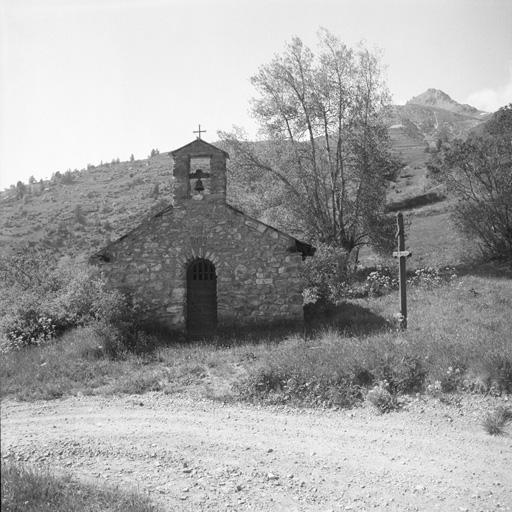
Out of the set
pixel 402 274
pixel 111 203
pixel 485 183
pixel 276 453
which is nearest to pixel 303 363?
pixel 276 453

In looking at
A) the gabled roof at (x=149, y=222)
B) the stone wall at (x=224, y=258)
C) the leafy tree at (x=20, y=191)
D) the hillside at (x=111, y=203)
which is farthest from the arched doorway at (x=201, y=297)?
the leafy tree at (x=20, y=191)

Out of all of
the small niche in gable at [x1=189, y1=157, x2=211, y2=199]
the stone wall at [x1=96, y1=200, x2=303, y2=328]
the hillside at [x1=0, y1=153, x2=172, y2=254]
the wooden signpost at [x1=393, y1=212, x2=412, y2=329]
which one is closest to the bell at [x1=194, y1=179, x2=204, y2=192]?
the small niche in gable at [x1=189, y1=157, x2=211, y2=199]

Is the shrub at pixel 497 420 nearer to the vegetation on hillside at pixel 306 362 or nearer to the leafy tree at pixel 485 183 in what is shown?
the vegetation on hillside at pixel 306 362

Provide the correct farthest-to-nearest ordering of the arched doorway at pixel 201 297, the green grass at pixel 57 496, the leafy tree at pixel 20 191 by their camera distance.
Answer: the leafy tree at pixel 20 191
the arched doorway at pixel 201 297
the green grass at pixel 57 496

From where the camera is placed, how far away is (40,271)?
24.0 meters

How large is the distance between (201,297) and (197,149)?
455cm

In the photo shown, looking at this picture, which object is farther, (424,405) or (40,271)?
(40,271)

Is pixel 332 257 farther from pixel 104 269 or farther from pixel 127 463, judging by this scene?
pixel 127 463

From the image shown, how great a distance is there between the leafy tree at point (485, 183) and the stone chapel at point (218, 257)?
12.0 meters

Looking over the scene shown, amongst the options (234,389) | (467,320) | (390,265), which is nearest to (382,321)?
(467,320)

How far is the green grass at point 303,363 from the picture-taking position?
26.7 feet

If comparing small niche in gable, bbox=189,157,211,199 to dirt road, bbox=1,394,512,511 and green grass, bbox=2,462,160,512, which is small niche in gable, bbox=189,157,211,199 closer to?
dirt road, bbox=1,394,512,511

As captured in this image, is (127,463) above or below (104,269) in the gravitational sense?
below

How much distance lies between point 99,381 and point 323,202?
17033 mm
